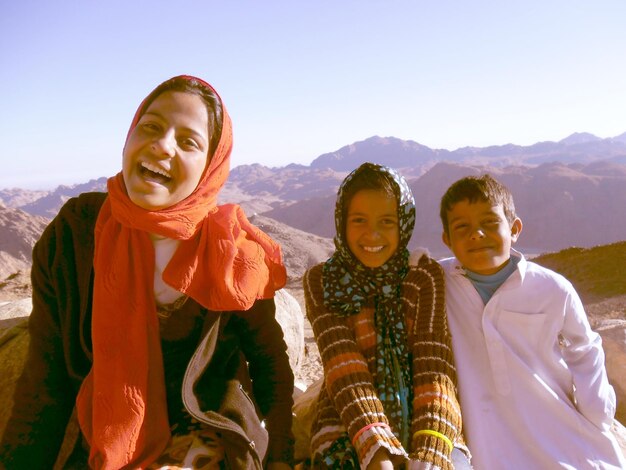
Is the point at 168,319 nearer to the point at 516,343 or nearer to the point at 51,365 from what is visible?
the point at 51,365

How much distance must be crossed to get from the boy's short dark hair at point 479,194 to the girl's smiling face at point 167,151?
109cm

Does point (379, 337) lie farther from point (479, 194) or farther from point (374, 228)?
point (479, 194)

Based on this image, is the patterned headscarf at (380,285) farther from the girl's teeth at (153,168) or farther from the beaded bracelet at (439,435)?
the girl's teeth at (153,168)

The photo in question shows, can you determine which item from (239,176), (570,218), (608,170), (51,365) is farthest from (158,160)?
(239,176)

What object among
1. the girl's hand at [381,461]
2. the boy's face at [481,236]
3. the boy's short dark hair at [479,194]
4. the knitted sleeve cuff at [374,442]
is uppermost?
the boy's short dark hair at [479,194]

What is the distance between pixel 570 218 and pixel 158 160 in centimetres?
3409

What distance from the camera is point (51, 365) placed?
1551 mm

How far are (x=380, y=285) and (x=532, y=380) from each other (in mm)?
678

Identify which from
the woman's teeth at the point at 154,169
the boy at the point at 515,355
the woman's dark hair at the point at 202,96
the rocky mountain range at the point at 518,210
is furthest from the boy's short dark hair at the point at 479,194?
the rocky mountain range at the point at 518,210

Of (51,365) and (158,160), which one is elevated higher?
(158,160)

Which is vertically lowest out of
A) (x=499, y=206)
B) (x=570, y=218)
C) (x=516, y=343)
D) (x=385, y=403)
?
(x=570, y=218)

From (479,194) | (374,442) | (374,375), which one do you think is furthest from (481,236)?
(374,442)

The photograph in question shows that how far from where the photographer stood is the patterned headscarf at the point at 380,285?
6.09 ft

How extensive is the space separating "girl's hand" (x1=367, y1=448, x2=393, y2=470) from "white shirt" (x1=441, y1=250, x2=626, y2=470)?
0.44m
